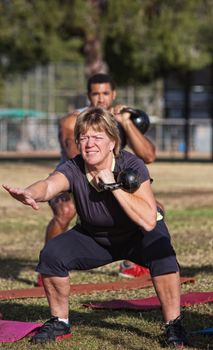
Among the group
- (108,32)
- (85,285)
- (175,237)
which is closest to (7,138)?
(108,32)

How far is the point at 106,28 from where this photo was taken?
2945 centimetres

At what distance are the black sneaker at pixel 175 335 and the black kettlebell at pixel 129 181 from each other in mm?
872

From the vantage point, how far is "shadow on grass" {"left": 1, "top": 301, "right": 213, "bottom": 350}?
19.6ft

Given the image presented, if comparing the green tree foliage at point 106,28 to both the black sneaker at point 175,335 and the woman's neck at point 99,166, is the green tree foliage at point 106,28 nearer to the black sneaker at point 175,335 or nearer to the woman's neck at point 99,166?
the woman's neck at point 99,166

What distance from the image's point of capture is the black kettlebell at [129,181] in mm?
5523

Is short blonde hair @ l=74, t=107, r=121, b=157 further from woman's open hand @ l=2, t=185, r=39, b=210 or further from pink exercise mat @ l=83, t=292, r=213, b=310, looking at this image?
pink exercise mat @ l=83, t=292, r=213, b=310

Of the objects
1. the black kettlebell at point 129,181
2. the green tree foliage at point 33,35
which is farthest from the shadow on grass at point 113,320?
the green tree foliage at point 33,35

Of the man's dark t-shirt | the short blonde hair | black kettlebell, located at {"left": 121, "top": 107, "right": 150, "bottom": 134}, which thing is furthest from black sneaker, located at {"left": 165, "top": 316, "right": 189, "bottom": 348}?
black kettlebell, located at {"left": 121, "top": 107, "right": 150, "bottom": 134}

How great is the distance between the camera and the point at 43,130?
175 ft

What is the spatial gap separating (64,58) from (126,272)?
3058cm

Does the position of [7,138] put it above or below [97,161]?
below

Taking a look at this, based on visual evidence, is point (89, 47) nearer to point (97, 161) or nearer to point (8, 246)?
point (8, 246)

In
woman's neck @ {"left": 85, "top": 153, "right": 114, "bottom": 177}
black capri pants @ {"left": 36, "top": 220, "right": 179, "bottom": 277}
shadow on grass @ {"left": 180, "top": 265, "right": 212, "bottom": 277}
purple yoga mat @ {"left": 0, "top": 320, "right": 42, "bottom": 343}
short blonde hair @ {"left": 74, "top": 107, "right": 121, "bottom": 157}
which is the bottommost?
shadow on grass @ {"left": 180, "top": 265, "right": 212, "bottom": 277}

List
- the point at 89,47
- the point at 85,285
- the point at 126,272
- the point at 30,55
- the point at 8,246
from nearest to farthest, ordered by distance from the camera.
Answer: the point at 85,285, the point at 126,272, the point at 8,246, the point at 89,47, the point at 30,55
